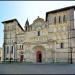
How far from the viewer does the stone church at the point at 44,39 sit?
105 ft

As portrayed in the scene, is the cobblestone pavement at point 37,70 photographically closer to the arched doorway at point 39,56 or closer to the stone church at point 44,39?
the stone church at point 44,39

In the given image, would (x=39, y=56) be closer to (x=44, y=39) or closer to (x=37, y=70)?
(x=44, y=39)

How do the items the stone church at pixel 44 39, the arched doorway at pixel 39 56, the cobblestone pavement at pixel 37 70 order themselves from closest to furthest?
the cobblestone pavement at pixel 37 70 → the stone church at pixel 44 39 → the arched doorway at pixel 39 56

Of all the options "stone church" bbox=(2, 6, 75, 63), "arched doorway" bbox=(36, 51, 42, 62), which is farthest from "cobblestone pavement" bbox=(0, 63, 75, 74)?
"arched doorway" bbox=(36, 51, 42, 62)

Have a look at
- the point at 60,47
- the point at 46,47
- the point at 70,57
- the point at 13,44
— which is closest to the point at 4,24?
the point at 13,44

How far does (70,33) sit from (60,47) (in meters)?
3.13

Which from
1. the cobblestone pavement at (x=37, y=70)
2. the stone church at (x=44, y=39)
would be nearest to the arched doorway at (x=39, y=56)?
the stone church at (x=44, y=39)

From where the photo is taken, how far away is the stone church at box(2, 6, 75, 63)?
32156 millimetres

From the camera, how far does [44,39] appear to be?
3491 centimetres

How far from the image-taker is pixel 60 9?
33.5 m

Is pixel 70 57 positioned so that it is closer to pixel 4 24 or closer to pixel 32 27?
pixel 32 27

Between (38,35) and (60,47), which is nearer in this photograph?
(60,47)

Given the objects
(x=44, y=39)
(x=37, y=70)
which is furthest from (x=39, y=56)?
(x=37, y=70)

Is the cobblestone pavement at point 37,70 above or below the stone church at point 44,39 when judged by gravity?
below
